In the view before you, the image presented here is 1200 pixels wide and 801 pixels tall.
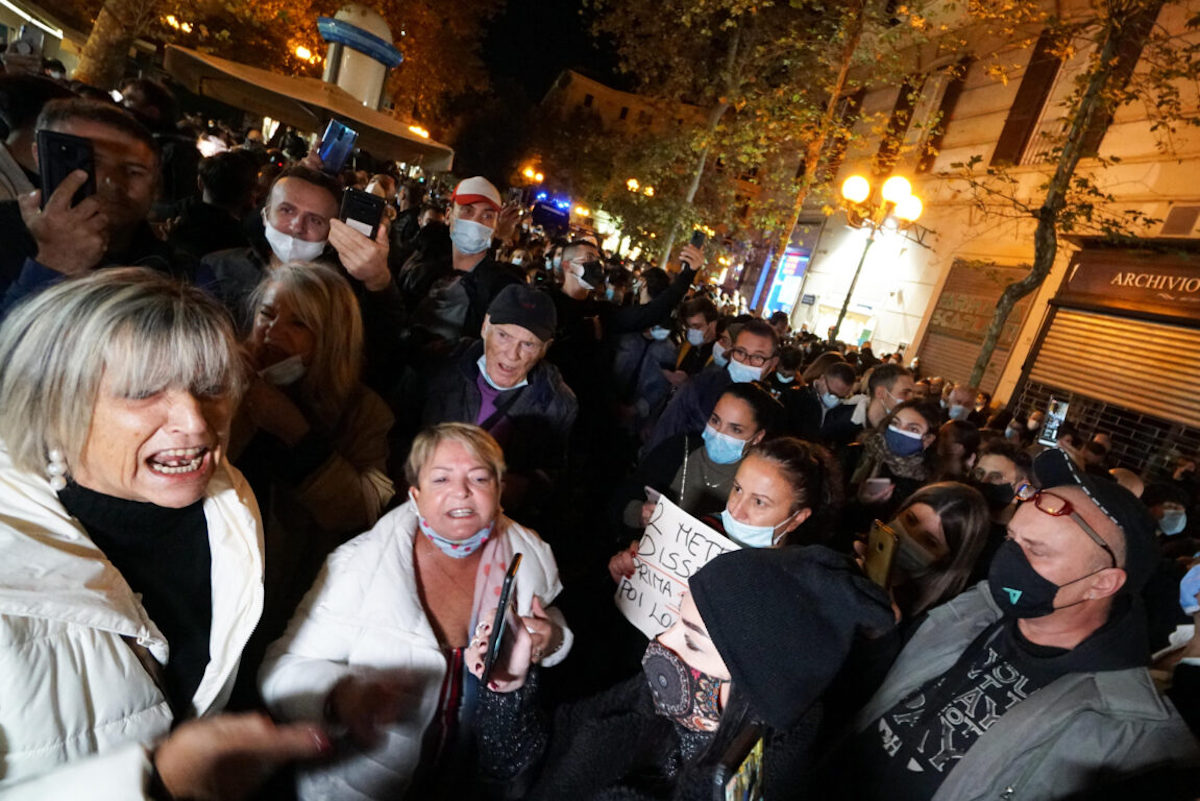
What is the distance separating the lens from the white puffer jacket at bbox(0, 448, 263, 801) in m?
1.08

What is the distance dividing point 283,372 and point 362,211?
4.34 feet

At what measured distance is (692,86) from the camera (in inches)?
702

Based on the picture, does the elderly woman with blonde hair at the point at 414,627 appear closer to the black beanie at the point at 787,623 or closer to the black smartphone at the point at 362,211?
the black beanie at the point at 787,623

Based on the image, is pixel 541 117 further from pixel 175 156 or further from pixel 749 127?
pixel 175 156

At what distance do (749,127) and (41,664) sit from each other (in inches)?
640

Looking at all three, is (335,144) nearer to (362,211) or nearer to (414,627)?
(362,211)

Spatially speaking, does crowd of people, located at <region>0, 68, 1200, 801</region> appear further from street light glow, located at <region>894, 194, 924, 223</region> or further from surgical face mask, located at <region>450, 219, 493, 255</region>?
street light glow, located at <region>894, 194, 924, 223</region>

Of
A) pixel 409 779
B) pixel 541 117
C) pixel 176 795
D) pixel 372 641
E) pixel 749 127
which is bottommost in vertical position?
pixel 409 779

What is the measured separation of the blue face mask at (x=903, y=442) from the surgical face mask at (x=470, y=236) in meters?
3.57

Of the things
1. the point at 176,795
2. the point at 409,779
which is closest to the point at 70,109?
the point at 176,795

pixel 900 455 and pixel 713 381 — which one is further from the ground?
pixel 713 381

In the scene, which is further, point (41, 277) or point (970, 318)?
point (970, 318)

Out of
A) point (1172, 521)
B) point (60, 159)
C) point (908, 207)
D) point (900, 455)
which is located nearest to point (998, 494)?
point (900, 455)

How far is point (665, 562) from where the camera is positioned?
2727 millimetres
